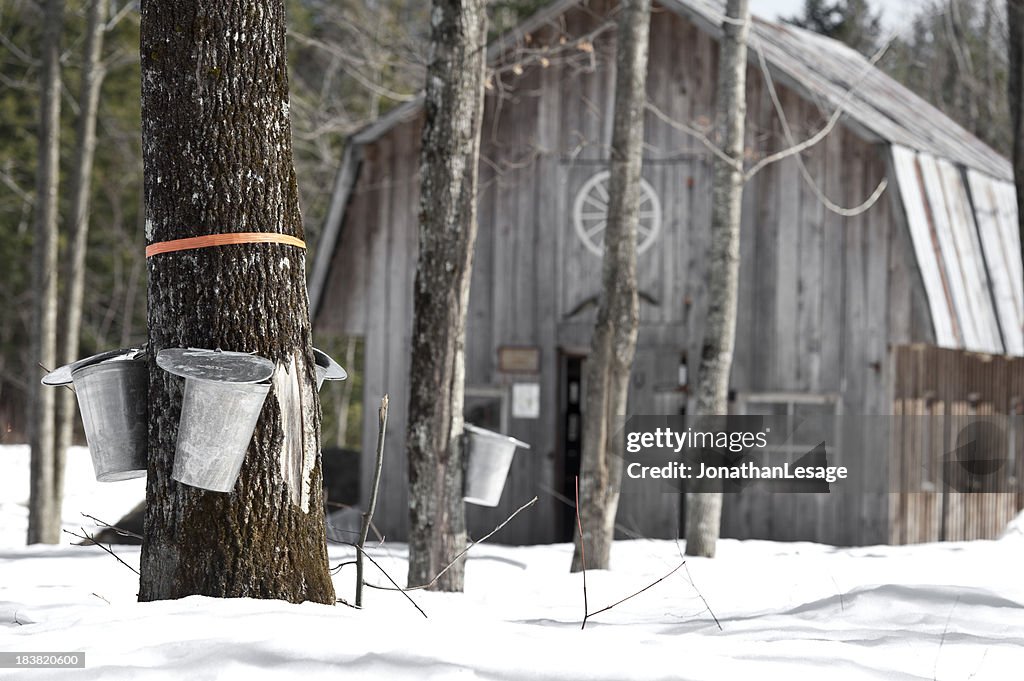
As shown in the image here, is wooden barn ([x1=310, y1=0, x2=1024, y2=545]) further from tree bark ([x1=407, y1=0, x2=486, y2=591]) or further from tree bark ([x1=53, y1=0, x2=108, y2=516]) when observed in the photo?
tree bark ([x1=407, y1=0, x2=486, y2=591])

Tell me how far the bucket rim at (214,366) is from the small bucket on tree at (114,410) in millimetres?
270

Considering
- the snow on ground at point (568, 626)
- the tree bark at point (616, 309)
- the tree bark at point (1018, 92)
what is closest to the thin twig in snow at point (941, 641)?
the snow on ground at point (568, 626)

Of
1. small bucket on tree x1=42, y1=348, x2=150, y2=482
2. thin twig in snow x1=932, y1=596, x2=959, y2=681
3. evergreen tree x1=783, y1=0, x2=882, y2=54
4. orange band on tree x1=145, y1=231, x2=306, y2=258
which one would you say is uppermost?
evergreen tree x1=783, y1=0, x2=882, y2=54

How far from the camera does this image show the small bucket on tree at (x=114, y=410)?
4516 mm

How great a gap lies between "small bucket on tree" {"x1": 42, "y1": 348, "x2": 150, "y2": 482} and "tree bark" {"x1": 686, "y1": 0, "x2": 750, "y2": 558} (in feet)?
23.3

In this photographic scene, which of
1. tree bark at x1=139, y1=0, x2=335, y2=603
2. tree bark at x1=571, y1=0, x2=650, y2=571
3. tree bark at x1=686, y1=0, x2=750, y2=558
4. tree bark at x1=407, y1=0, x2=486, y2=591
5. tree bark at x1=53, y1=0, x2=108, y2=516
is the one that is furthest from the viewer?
tree bark at x1=53, y1=0, x2=108, y2=516

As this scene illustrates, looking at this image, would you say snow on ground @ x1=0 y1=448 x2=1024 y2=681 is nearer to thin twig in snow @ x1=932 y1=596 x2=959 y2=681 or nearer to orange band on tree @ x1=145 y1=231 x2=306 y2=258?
thin twig in snow @ x1=932 y1=596 x2=959 y2=681

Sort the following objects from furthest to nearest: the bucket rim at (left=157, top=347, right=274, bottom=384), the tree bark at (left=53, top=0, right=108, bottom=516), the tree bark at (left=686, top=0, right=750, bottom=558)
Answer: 1. the tree bark at (left=53, top=0, right=108, bottom=516)
2. the tree bark at (left=686, top=0, right=750, bottom=558)
3. the bucket rim at (left=157, top=347, right=274, bottom=384)

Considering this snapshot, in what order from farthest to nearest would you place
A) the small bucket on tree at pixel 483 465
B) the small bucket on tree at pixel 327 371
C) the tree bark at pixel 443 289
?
the small bucket on tree at pixel 483 465, the tree bark at pixel 443 289, the small bucket on tree at pixel 327 371

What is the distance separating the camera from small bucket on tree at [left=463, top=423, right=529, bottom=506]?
755 cm

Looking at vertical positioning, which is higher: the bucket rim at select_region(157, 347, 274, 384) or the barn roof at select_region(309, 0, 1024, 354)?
the barn roof at select_region(309, 0, 1024, 354)

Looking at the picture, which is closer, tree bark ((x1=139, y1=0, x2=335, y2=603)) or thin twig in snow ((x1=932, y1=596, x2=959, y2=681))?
tree bark ((x1=139, y1=0, x2=335, y2=603))

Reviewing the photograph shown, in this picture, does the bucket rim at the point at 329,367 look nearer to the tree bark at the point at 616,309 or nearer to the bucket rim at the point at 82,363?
the bucket rim at the point at 82,363

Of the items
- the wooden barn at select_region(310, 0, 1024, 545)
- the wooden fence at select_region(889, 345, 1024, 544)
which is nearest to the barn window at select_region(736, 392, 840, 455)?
the wooden barn at select_region(310, 0, 1024, 545)
